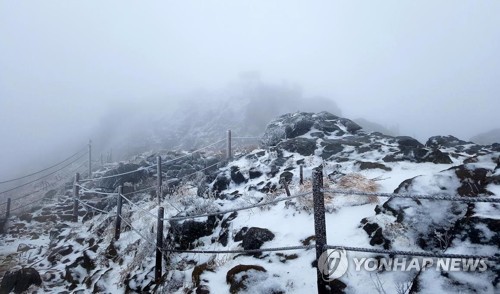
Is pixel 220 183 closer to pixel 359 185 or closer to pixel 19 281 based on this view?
pixel 359 185

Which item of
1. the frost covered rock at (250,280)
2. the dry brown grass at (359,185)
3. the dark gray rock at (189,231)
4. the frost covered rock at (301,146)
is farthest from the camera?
the frost covered rock at (301,146)

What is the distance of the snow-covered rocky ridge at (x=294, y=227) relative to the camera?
4.09 meters

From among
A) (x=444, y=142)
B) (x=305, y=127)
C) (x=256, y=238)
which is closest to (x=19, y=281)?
(x=256, y=238)

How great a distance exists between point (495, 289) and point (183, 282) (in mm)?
4400

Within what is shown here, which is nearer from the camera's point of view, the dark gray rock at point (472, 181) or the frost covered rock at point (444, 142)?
the dark gray rock at point (472, 181)

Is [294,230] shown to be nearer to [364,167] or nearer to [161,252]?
[161,252]

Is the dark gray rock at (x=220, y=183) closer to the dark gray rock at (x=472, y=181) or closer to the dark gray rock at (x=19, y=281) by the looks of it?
the dark gray rock at (x=19, y=281)

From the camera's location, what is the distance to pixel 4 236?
1330 centimetres
